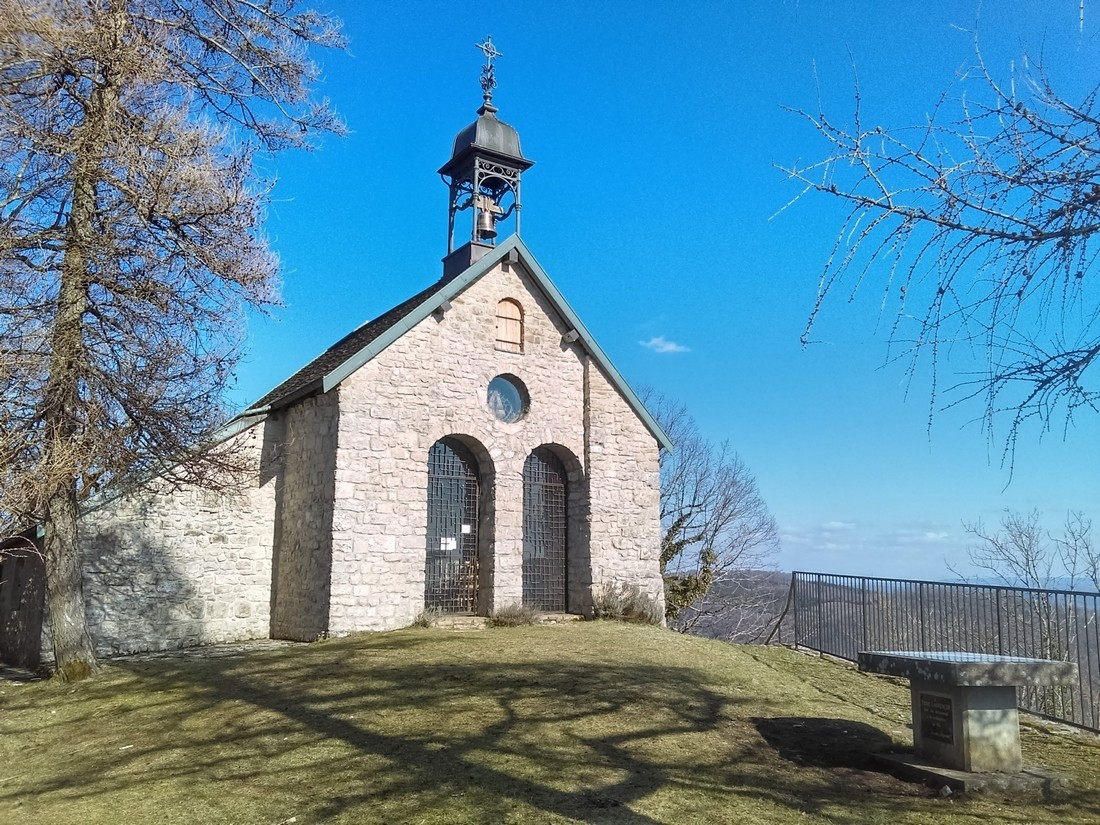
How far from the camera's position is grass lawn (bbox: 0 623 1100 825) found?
5.88 m

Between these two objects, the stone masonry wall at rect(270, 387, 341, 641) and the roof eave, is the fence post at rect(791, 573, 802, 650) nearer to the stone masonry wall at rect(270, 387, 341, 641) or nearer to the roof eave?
the roof eave

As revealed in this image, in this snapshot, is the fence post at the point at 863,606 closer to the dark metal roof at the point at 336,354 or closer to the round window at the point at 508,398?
the round window at the point at 508,398

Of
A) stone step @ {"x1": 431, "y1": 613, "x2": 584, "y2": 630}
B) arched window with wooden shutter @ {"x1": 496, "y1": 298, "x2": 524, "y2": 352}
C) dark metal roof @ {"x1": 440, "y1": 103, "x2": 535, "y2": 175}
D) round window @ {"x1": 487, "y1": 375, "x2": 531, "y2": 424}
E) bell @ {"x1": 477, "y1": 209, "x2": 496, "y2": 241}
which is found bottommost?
stone step @ {"x1": 431, "y1": 613, "x2": 584, "y2": 630}

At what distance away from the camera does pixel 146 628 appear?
13.4 metres

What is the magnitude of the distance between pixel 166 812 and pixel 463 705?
298cm

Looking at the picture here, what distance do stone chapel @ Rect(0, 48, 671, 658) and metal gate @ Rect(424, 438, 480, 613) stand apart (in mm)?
27

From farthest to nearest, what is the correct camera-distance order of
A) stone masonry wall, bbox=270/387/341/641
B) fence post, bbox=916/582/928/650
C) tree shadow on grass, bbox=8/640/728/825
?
stone masonry wall, bbox=270/387/341/641
fence post, bbox=916/582/928/650
tree shadow on grass, bbox=8/640/728/825

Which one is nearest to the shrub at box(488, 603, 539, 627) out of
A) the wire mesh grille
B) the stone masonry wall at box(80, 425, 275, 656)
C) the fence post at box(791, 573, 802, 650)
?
the wire mesh grille

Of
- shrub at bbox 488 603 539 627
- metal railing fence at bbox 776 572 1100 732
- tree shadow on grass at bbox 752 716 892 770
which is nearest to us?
tree shadow on grass at bbox 752 716 892 770

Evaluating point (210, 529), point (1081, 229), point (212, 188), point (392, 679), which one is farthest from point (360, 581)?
point (1081, 229)

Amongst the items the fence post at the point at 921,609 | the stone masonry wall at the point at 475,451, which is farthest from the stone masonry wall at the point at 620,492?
the fence post at the point at 921,609

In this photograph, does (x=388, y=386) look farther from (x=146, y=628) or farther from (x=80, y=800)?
(x=80, y=800)

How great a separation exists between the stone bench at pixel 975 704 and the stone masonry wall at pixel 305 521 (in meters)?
9.29

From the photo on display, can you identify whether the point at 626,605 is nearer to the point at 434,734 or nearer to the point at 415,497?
the point at 415,497
